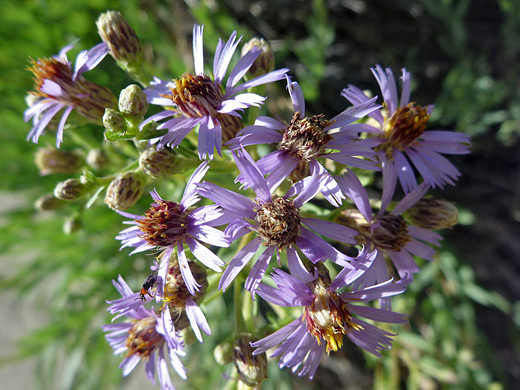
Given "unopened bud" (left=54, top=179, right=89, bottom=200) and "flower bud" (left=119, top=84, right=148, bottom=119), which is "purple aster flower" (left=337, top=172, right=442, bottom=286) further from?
"unopened bud" (left=54, top=179, right=89, bottom=200)

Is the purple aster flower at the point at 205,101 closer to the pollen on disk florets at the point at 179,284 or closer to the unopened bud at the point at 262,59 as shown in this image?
the unopened bud at the point at 262,59

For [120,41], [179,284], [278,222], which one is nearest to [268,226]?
[278,222]

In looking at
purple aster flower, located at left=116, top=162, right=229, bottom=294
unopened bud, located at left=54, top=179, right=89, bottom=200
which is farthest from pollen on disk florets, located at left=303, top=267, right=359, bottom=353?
unopened bud, located at left=54, top=179, right=89, bottom=200

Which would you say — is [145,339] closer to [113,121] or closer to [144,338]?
[144,338]

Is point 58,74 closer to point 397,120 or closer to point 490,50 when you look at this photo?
point 397,120

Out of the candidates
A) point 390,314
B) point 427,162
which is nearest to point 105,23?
point 427,162

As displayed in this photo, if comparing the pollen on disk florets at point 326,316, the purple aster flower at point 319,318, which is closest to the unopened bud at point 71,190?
the purple aster flower at point 319,318
